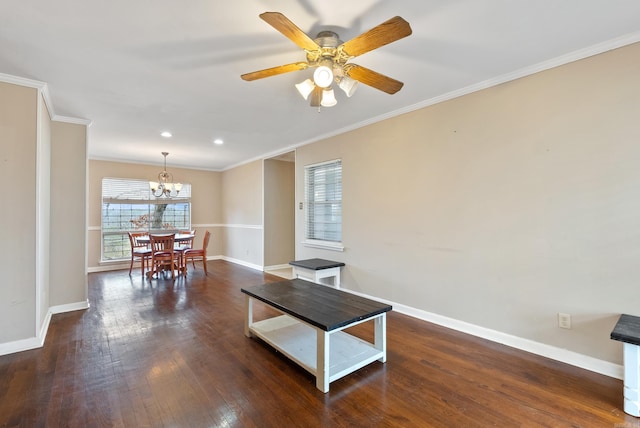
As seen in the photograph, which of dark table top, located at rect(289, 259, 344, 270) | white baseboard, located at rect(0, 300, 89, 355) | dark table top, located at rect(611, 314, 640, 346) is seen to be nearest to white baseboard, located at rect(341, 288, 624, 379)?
dark table top, located at rect(611, 314, 640, 346)

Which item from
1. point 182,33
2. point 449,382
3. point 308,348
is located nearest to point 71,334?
point 308,348

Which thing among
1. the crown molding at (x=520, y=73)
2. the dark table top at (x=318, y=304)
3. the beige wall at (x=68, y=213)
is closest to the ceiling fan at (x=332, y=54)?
the crown molding at (x=520, y=73)

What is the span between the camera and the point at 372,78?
2115 mm

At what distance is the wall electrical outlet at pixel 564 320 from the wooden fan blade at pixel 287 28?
2.80 meters

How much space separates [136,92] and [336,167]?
267cm

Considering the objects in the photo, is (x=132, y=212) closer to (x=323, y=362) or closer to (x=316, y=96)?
(x=316, y=96)

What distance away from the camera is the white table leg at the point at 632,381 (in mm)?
1718

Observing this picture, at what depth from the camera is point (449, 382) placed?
81.8 inches

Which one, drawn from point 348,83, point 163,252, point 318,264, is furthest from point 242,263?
point 348,83

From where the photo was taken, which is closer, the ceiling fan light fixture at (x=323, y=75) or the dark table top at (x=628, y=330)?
the dark table top at (x=628, y=330)

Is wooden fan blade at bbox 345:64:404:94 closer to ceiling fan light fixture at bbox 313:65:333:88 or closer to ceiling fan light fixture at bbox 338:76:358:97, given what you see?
ceiling fan light fixture at bbox 338:76:358:97

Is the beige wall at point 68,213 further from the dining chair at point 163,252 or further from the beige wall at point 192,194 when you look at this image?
the beige wall at point 192,194

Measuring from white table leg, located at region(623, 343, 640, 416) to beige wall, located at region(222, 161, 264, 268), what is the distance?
5399mm

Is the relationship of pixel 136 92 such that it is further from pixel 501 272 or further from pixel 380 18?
pixel 501 272
